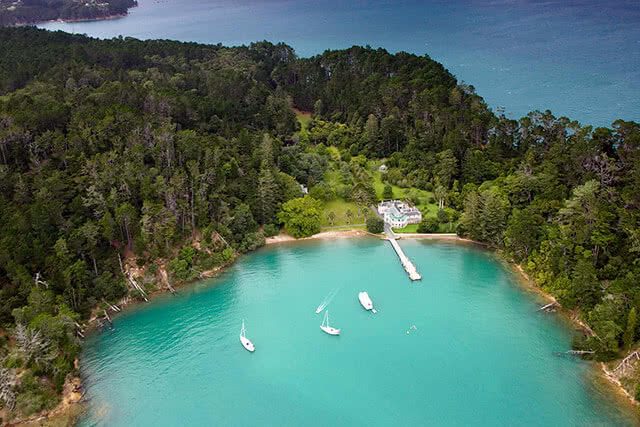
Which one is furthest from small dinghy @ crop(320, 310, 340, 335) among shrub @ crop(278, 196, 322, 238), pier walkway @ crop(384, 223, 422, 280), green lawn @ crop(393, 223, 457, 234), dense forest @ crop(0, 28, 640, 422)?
green lawn @ crop(393, 223, 457, 234)

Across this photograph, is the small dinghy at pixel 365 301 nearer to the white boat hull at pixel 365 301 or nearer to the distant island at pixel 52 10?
the white boat hull at pixel 365 301

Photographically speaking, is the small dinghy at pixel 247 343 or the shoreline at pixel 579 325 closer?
the shoreline at pixel 579 325

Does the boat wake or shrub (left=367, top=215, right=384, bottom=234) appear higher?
shrub (left=367, top=215, right=384, bottom=234)

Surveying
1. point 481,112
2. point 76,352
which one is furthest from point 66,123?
point 481,112

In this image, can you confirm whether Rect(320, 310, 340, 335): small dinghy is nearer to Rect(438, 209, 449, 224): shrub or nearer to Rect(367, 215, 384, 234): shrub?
Rect(367, 215, 384, 234): shrub

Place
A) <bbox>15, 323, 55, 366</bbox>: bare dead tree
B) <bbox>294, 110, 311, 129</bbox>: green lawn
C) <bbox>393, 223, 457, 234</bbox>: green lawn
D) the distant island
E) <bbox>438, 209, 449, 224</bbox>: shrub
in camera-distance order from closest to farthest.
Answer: <bbox>15, 323, 55, 366</bbox>: bare dead tree, <bbox>393, 223, 457, 234</bbox>: green lawn, <bbox>438, 209, 449, 224</bbox>: shrub, <bbox>294, 110, 311, 129</bbox>: green lawn, the distant island

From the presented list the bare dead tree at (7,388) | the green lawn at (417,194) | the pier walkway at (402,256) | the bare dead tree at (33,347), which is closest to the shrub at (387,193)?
the green lawn at (417,194)

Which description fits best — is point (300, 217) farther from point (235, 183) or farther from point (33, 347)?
point (33, 347)

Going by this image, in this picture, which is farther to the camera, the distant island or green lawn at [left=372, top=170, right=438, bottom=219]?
the distant island
